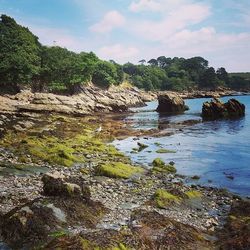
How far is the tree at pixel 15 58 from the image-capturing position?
75500 millimetres

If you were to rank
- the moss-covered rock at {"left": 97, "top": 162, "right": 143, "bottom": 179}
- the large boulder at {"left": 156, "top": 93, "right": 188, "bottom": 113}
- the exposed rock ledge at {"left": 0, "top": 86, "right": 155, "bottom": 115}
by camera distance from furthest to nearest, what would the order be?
1. the large boulder at {"left": 156, "top": 93, "right": 188, "bottom": 113}
2. the exposed rock ledge at {"left": 0, "top": 86, "right": 155, "bottom": 115}
3. the moss-covered rock at {"left": 97, "top": 162, "right": 143, "bottom": 179}

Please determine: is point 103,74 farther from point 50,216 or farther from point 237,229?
point 50,216

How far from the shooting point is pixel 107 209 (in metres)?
16.9

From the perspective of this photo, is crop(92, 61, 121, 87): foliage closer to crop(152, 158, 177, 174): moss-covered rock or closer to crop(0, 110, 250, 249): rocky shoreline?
crop(152, 158, 177, 174): moss-covered rock

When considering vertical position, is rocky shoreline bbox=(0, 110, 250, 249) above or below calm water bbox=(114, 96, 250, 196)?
above

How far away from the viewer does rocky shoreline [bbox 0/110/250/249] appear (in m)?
12.9

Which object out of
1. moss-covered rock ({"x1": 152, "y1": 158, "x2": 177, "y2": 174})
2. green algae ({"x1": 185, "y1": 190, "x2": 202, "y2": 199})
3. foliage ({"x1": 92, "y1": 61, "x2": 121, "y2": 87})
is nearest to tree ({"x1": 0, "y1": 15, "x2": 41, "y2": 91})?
moss-covered rock ({"x1": 152, "y1": 158, "x2": 177, "y2": 174})

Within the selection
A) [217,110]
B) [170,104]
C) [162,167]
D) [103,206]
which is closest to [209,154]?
[162,167]

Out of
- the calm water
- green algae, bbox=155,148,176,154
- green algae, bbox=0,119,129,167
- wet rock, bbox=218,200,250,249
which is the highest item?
green algae, bbox=0,119,129,167

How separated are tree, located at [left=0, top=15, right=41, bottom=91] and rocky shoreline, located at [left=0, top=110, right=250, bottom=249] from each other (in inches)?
1873

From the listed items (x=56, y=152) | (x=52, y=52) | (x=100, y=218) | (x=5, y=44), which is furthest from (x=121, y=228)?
(x=52, y=52)

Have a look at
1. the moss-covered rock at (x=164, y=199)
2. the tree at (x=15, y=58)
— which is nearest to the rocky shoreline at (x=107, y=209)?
the moss-covered rock at (x=164, y=199)

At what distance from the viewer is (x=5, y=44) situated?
7912 centimetres

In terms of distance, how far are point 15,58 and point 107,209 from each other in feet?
218
